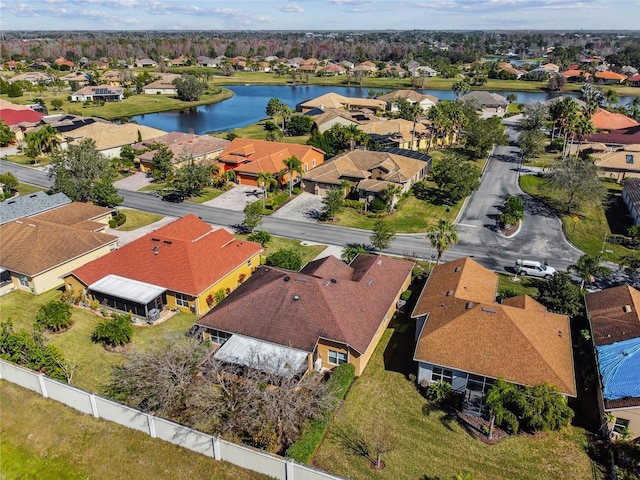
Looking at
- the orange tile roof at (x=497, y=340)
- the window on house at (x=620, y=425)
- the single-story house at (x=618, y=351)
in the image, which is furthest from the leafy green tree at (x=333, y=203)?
the window on house at (x=620, y=425)

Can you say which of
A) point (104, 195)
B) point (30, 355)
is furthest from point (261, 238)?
point (30, 355)

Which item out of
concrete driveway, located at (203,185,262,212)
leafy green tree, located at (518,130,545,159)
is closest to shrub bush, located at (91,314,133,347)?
concrete driveway, located at (203,185,262,212)

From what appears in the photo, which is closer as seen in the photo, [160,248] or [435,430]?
[435,430]

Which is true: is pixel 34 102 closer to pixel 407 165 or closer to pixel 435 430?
pixel 407 165

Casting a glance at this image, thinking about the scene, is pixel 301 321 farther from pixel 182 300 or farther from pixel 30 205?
pixel 30 205

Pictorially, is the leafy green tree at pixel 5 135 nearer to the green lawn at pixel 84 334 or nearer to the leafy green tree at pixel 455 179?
the green lawn at pixel 84 334

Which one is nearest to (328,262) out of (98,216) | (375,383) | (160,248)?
(375,383)
